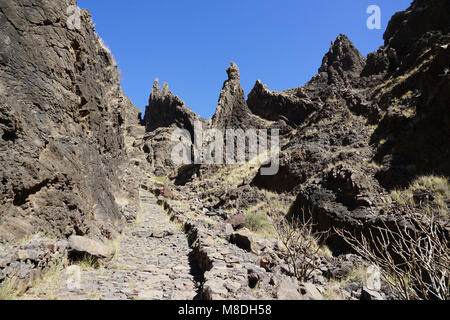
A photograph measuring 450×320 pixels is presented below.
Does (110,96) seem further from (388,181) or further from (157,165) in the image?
(157,165)

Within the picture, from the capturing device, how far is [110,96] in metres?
11.5

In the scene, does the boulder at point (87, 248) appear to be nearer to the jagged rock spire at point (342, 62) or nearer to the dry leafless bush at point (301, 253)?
the dry leafless bush at point (301, 253)

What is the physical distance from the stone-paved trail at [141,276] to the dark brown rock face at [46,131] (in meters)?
1.06

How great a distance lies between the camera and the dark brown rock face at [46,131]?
4461 mm

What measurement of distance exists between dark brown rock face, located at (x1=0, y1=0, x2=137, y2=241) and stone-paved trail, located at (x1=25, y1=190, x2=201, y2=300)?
1064 mm

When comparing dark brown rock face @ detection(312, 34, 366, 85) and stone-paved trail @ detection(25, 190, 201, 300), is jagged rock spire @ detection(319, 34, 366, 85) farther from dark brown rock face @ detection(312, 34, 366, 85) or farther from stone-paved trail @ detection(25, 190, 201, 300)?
stone-paved trail @ detection(25, 190, 201, 300)

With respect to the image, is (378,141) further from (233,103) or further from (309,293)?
(233,103)

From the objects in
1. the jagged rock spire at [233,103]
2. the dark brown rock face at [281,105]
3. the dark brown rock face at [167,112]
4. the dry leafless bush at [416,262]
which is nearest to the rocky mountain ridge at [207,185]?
the dry leafless bush at [416,262]

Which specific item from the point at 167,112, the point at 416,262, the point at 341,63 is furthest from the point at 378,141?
the point at 167,112

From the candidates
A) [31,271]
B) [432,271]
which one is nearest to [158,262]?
[31,271]

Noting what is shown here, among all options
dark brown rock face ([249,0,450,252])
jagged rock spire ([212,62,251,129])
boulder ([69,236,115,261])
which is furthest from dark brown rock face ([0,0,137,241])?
jagged rock spire ([212,62,251,129])

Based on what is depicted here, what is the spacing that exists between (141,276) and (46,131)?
3.90 m
